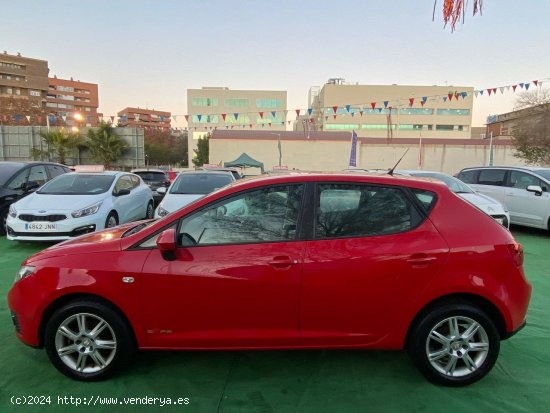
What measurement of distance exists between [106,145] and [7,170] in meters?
20.9

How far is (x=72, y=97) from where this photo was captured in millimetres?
93250

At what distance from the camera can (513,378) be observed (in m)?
2.84

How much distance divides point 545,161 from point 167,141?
205ft

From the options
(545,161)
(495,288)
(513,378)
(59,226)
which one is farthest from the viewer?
(545,161)

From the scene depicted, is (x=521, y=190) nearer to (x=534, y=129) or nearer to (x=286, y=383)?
(x=286, y=383)

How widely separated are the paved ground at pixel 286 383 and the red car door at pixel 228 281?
0.33 m

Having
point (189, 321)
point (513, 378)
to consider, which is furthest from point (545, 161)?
point (189, 321)

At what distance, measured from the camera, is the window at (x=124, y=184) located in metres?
7.80

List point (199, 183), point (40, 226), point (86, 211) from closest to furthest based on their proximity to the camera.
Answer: point (40, 226) < point (86, 211) < point (199, 183)

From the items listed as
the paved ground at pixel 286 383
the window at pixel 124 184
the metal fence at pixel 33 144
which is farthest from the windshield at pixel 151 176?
the metal fence at pixel 33 144

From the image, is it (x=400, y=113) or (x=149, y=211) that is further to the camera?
(x=400, y=113)

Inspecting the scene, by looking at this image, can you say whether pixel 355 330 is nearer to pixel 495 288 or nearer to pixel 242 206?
pixel 495 288

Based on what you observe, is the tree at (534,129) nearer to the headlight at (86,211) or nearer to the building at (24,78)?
the headlight at (86,211)

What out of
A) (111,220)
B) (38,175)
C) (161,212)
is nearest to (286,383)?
(161,212)
